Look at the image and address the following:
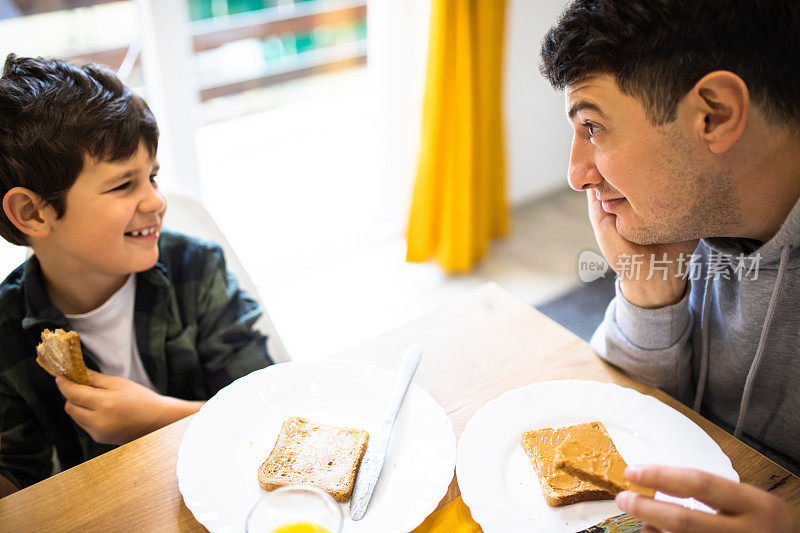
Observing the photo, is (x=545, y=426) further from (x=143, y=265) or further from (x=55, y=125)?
(x=55, y=125)

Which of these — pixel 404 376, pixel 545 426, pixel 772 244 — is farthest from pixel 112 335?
pixel 772 244

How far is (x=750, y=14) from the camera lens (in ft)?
2.76

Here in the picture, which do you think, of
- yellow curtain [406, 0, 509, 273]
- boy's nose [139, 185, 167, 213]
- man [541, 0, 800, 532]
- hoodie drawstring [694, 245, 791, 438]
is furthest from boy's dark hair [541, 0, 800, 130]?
yellow curtain [406, 0, 509, 273]

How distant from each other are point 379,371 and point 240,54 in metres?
2.38

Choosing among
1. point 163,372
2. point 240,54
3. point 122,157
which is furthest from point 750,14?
point 240,54

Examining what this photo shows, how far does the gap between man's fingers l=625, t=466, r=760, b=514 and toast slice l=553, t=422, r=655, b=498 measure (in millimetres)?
106

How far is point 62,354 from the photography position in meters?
1.06

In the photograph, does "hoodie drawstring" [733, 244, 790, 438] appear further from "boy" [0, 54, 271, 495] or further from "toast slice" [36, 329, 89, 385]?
"toast slice" [36, 329, 89, 385]

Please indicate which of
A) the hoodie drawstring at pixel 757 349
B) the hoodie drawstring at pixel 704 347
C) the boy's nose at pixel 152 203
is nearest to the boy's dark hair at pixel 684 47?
the hoodie drawstring at pixel 757 349

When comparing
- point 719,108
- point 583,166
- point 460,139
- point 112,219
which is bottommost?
point 460,139

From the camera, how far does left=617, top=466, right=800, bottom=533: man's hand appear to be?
0.72 meters

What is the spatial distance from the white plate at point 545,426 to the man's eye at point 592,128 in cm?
39

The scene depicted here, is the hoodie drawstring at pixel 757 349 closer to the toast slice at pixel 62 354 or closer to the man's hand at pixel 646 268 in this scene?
the man's hand at pixel 646 268

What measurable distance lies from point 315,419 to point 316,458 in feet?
0.29
